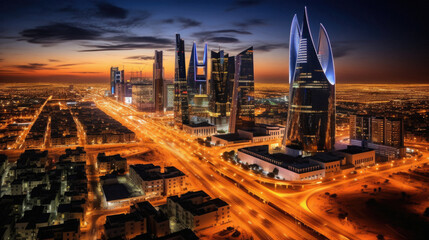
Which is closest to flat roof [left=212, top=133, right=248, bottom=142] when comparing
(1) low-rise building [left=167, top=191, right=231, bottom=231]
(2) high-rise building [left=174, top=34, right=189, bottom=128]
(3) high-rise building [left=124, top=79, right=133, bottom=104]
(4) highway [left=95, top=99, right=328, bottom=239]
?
(4) highway [left=95, top=99, right=328, bottom=239]

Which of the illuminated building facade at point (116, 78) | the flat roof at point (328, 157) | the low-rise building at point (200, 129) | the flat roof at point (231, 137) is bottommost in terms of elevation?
the flat roof at point (328, 157)

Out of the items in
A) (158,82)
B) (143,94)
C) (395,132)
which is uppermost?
(158,82)

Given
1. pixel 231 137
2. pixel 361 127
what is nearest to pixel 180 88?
pixel 231 137

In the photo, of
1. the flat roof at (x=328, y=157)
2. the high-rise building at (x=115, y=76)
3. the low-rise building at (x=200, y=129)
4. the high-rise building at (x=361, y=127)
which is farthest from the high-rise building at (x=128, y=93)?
the flat roof at (x=328, y=157)

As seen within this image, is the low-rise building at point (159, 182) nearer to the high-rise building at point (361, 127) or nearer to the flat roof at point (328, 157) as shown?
the flat roof at point (328, 157)

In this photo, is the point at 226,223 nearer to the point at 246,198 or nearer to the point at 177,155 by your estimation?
the point at 246,198

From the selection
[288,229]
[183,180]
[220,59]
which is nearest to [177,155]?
[183,180]

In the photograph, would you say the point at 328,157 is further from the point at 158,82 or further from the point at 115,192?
the point at 158,82
